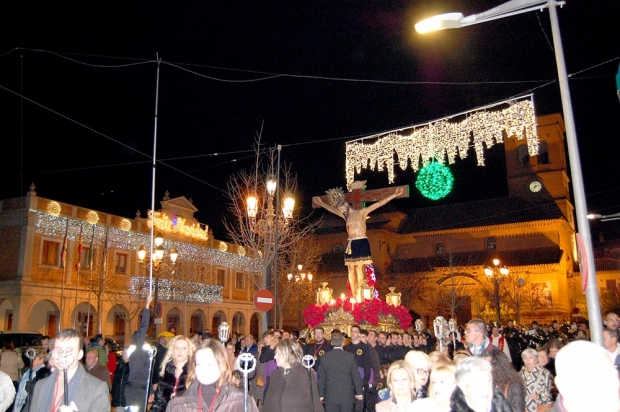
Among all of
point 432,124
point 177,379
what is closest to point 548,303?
point 432,124

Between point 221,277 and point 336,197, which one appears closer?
point 336,197

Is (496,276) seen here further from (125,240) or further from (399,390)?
(399,390)

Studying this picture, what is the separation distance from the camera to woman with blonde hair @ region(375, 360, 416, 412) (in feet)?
17.5

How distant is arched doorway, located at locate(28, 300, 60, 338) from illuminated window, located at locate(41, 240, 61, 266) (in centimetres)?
256

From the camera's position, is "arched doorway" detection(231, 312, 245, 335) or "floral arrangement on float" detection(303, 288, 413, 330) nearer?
"floral arrangement on float" detection(303, 288, 413, 330)

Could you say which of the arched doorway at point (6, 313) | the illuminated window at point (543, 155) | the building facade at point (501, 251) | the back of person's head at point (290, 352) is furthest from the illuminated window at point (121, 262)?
the illuminated window at point (543, 155)

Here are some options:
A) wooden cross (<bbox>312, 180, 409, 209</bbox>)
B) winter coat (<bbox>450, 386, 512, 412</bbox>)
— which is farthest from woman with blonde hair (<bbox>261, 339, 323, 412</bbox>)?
wooden cross (<bbox>312, 180, 409, 209</bbox>)

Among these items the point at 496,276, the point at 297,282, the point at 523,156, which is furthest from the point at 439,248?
the point at 297,282

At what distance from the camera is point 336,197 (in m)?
21.1

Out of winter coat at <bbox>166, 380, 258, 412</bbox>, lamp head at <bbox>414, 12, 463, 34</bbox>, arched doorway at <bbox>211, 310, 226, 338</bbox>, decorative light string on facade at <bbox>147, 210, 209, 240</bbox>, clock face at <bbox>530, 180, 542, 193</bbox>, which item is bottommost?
Answer: winter coat at <bbox>166, 380, 258, 412</bbox>

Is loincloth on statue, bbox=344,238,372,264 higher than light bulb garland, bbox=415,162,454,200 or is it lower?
lower

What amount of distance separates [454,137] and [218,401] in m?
14.1

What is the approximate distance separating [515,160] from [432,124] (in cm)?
4535

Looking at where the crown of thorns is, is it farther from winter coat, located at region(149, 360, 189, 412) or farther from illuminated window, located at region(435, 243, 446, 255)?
illuminated window, located at region(435, 243, 446, 255)
